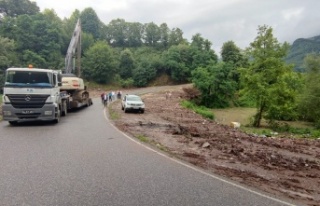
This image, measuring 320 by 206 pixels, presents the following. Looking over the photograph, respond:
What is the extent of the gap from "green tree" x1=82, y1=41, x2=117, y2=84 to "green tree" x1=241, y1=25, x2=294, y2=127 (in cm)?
3941

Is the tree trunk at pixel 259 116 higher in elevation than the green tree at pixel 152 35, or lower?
lower

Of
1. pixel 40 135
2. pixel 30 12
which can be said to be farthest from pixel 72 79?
pixel 30 12

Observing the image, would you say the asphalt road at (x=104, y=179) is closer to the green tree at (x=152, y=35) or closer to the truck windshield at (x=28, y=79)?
the truck windshield at (x=28, y=79)

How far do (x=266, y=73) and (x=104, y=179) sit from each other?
29.8 m

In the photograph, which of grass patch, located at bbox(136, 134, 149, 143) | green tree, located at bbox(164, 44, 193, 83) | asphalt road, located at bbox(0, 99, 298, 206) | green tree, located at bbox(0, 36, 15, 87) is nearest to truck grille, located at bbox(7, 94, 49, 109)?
asphalt road, located at bbox(0, 99, 298, 206)

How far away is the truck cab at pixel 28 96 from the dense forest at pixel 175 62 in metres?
23.3

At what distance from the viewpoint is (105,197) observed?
6125mm

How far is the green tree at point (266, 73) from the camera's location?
106 ft

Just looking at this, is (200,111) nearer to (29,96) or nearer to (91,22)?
(29,96)

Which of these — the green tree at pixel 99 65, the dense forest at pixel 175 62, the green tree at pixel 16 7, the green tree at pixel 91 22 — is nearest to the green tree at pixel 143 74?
the dense forest at pixel 175 62

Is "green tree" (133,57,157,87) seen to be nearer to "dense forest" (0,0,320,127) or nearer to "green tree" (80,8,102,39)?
"dense forest" (0,0,320,127)

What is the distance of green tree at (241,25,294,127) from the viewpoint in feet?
106

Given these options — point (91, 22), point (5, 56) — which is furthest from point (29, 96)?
point (91, 22)

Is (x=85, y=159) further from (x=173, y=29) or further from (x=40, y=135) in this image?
(x=173, y=29)
